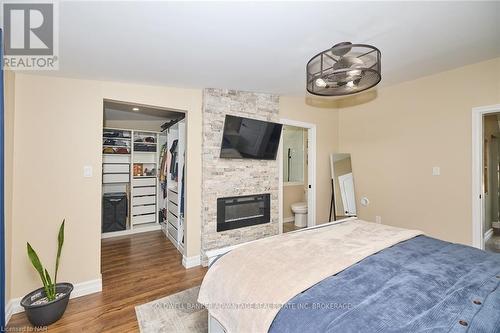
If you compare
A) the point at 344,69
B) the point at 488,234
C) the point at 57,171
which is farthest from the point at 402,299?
the point at 488,234

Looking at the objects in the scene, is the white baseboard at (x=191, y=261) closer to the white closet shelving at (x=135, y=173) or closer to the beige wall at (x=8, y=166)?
the beige wall at (x=8, y=166)

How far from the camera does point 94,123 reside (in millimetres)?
2398

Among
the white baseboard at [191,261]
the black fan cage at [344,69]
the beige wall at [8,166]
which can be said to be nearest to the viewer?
the black fan cage at [344,69]

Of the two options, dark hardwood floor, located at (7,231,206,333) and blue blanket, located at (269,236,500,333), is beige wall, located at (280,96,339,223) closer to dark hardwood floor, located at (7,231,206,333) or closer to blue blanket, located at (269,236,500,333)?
dark hardwood floor, located at (7,231,206,333)

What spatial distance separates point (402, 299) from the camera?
3.49 feet

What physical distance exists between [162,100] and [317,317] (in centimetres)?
274

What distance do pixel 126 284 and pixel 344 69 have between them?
2957 mm

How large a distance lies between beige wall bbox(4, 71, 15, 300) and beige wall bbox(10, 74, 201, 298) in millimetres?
47

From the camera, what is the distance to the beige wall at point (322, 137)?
3835 mm

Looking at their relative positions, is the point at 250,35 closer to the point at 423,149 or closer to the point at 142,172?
the point at 423,149

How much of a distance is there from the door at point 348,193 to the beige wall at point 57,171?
11.3 ft

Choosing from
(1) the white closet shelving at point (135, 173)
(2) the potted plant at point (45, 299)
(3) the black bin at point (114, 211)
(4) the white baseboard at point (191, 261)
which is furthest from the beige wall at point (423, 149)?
(3) the black bin at point (114, 211)

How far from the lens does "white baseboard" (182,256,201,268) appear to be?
2.89 metres

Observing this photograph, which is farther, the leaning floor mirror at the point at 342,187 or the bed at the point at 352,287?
the leaning floor mirror at the point at 342,187
